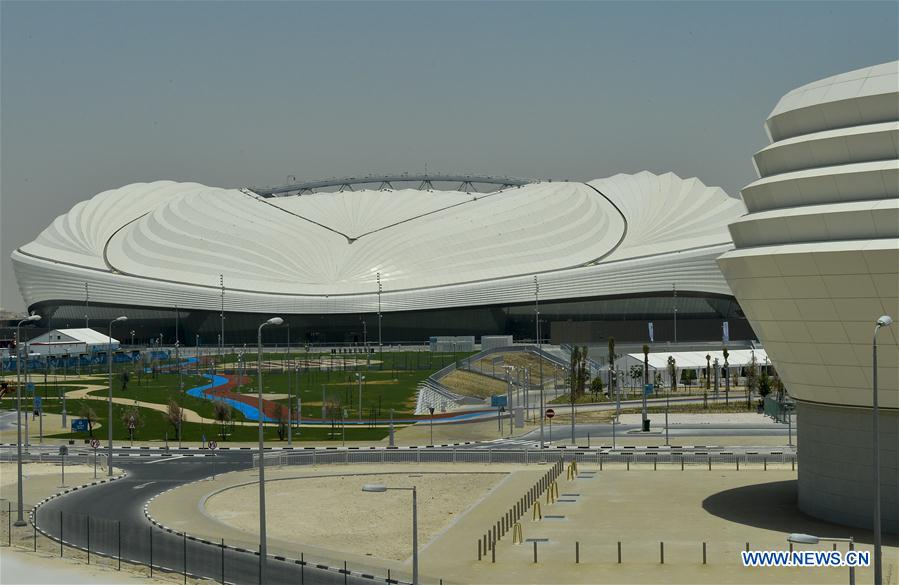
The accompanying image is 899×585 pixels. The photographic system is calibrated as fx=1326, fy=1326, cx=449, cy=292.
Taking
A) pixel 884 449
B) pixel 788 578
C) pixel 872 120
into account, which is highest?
pixel 872 120

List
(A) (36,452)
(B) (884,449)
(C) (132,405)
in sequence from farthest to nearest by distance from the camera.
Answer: (C) (132,405) → (A) (36,452) → (B) (884,449)

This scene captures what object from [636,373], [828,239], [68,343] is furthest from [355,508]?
[68,343]

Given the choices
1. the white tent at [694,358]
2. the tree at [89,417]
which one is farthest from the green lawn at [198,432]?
the white tent at [694,358]

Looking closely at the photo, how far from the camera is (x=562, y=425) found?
110 metres

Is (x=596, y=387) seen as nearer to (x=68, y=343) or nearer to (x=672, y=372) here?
(x=672, y=372)

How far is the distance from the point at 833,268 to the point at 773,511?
44.6 feet

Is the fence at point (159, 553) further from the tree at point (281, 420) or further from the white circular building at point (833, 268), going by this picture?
the tree at point (281, 420)

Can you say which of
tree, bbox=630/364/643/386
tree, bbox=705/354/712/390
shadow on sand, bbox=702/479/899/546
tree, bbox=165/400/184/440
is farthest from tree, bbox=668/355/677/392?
shadow on sand, bbox=702/479/899/546

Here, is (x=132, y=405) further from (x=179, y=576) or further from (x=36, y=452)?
(x=179, y=576)

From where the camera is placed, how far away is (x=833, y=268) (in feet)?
180

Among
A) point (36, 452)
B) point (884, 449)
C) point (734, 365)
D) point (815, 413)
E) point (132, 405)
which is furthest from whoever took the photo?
point (734, 365)

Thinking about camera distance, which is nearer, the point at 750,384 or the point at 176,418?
the point at 176,418

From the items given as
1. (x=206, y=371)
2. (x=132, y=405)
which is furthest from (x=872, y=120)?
(x=206, y=371)

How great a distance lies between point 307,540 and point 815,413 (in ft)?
76.7
